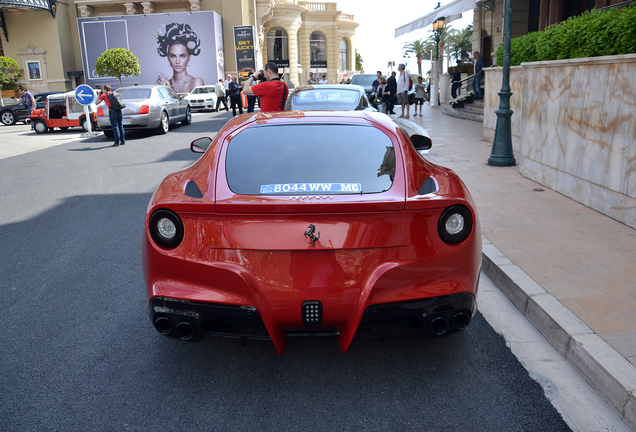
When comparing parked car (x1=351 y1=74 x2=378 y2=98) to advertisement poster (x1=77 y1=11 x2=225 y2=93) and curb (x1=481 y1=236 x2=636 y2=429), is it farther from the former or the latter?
curb (x1=481 y1=236 x2=636 y2=429)

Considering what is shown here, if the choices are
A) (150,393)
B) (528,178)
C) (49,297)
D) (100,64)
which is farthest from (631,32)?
(100,64)

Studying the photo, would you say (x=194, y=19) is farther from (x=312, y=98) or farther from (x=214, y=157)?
(x=214, y=157)

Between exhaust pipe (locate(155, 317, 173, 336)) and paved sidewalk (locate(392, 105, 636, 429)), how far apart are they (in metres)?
2.27

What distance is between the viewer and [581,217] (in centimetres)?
581

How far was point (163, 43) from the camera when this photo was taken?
43.8 meters

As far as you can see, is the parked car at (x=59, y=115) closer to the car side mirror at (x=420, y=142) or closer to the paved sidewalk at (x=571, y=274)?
the paved sidewalk at (x=571, y=274)

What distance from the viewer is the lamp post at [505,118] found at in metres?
8.98

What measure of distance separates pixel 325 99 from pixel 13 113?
83.5 ft

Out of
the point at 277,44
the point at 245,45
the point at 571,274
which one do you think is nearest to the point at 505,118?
the point at 571,274

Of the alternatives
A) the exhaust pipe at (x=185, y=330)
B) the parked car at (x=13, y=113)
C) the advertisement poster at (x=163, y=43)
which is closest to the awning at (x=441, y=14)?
the exhaust pipe at (x=185, y=330)

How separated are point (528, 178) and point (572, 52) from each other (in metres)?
1.93

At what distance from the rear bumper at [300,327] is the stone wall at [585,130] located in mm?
3533

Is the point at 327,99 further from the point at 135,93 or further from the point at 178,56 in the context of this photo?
the point at 178,56

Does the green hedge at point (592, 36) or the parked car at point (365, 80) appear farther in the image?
the parked car at point (365, 80)
